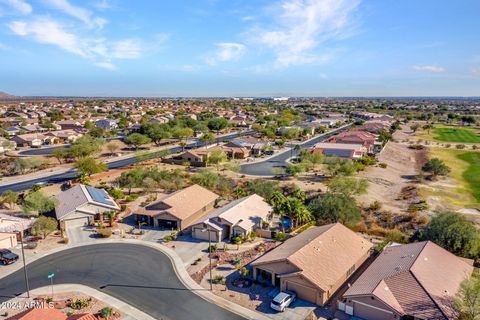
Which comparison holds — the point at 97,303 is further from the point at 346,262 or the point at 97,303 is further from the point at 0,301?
the point at 346,262

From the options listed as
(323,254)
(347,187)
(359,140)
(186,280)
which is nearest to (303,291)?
(323,254)

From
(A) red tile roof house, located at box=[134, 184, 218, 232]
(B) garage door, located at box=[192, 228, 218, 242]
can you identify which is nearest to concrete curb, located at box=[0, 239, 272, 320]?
(B) garage door, located at box=[192, 228, 218, 242]

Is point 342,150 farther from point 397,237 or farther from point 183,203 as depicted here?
point 183,203

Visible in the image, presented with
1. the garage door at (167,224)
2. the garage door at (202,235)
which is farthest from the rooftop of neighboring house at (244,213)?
the garage door at (167,224)

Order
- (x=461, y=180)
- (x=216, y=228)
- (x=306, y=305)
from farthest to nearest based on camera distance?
(x=461, y=180) → (x=216, y=228) → (x=306, y=305)

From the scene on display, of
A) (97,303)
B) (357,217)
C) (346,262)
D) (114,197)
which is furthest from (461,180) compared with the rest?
(97,303)

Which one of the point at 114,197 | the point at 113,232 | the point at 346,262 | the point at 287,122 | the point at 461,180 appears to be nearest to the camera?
the point at 346,262

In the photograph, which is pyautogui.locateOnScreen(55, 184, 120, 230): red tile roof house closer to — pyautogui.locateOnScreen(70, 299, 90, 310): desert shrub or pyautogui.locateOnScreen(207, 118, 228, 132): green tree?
pyautogui.locateOnScreen(70, 299, 90, 310): desert shrub
